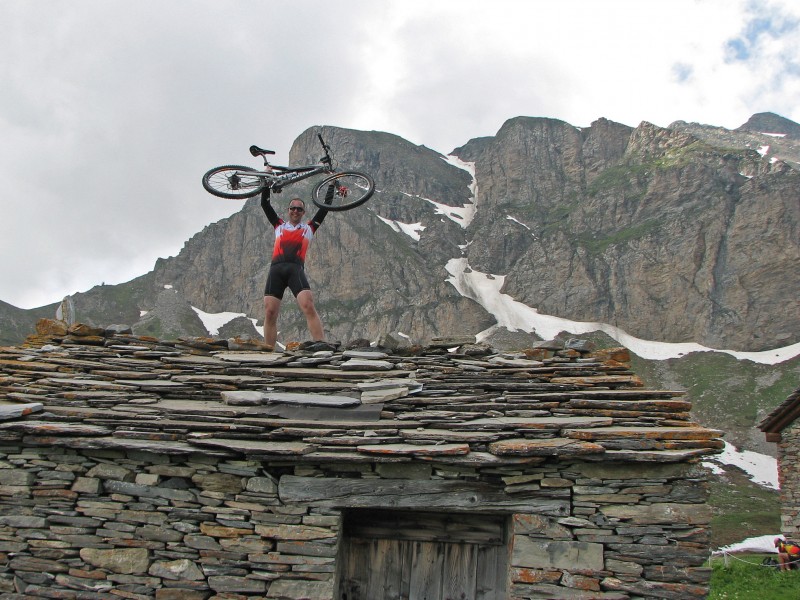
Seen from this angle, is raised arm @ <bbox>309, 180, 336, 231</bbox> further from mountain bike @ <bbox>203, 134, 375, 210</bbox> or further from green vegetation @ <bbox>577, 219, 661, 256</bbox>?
green vegetation @ <bbox>577, 219, 661, 256</bbox>

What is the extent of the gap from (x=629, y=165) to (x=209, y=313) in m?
108

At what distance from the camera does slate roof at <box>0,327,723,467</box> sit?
18.7 ft

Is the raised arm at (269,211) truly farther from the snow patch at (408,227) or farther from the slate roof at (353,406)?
the snow patch at (408,227)

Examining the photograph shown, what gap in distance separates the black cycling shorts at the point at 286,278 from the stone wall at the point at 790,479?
16724 mm

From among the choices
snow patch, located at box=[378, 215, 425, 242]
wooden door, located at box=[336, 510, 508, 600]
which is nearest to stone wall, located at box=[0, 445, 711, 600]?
wooden door, located at box=[336, 510, 508, 600]

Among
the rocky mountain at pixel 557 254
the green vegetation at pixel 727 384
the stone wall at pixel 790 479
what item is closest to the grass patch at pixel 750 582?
the stone wall at pixel 790 479

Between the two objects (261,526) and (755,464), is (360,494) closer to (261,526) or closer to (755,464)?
(261,526)

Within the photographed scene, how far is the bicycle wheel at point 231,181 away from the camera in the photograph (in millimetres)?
10312

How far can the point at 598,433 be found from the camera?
5688 mm

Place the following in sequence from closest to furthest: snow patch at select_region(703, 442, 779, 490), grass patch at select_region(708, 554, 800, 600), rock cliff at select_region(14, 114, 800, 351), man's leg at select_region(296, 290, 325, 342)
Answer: man's leg at select_region(296, 290, 325, 342) < grass patch at select_region(708, 554, 800, 600) < snow patch at select_region(703, 442, 779, 490) < rock cliff at select_region(14, 114, 800, 351)

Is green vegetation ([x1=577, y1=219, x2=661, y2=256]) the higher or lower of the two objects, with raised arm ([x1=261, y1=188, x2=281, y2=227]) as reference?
higher

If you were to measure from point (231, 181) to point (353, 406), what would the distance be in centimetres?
568

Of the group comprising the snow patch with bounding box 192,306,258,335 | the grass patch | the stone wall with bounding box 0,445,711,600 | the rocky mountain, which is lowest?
the grass patch

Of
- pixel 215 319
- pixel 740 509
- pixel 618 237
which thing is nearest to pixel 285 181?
pixel 740 509
